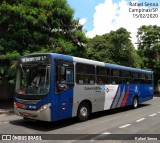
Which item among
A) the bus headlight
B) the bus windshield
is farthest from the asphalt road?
the bus windshield

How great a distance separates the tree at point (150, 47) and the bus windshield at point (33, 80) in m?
26.8

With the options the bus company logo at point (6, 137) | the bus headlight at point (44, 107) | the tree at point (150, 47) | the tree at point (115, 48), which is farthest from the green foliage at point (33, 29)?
the tree at point (150, 47)

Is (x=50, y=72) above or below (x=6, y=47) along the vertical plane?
below

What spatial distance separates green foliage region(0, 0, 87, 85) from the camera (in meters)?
15.4

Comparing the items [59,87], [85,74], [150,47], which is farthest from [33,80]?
[150,47]

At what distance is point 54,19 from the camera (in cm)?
1708

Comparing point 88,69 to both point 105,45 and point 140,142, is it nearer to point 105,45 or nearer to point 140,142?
point 140,142

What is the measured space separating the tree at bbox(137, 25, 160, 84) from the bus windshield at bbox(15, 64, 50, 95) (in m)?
26.8

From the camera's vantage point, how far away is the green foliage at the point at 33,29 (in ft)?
50.5

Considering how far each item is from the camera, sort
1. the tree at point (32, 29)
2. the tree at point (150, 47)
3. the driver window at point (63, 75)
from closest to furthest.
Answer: the driver window at point (63, 75), the tree at point (32, 29), the tree at point (150, 47)

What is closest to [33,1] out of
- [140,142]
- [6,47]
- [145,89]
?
[6,47]

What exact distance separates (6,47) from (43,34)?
2.28 m

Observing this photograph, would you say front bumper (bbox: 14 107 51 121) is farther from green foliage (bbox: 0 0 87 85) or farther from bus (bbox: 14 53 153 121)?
green foliage (bbox: 0 0 87 85)

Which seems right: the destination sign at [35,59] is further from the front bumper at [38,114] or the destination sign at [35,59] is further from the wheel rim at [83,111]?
the wheel rim at [83,111]
